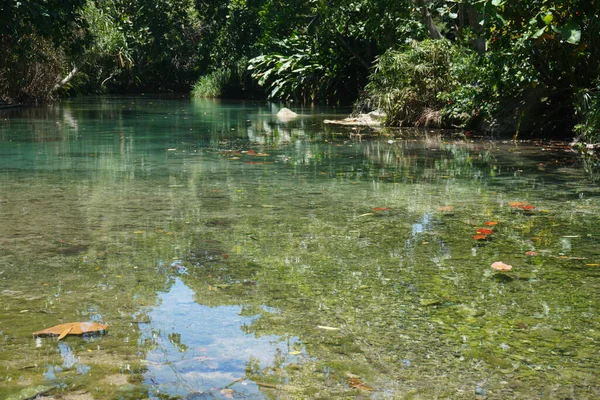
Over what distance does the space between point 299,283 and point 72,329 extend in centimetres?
110

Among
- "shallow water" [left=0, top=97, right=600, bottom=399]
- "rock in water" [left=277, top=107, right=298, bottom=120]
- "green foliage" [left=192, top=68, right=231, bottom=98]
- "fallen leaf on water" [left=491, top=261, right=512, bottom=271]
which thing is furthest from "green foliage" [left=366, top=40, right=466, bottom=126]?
"green foliage" [left=192, top=68, right=231, bottom=98]

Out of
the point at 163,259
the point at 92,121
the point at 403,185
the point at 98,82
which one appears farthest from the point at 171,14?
the point at 163,259

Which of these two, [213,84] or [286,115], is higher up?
[213,84]

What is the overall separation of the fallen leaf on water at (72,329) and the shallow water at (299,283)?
63 millimetres

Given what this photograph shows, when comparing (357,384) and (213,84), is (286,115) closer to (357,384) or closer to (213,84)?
(213,84)

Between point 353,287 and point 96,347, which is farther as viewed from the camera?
point 353,287

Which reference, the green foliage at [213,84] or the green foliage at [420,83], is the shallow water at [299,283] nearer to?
the green foliage at [420,83]

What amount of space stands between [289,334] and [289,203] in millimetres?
2817

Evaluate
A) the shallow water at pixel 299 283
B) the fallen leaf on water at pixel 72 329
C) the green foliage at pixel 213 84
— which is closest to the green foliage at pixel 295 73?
the green foliage at pixel 213 84

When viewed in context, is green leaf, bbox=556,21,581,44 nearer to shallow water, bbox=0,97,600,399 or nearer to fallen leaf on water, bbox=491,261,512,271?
shallow water, bbox=0,97,600,399

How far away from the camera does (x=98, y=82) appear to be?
35469mm

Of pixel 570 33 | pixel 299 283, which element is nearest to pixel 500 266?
pixel 299 283

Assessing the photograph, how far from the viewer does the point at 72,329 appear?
9.22ft

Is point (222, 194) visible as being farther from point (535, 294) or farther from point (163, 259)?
point (535, 294)
